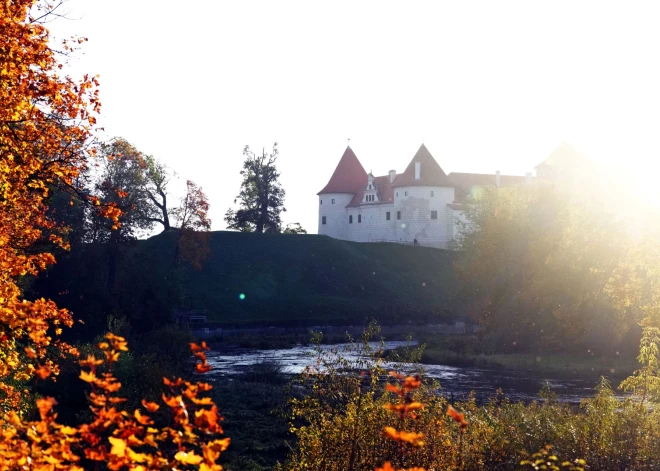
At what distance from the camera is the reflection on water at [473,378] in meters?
26.1

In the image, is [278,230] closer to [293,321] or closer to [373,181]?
[373,181]

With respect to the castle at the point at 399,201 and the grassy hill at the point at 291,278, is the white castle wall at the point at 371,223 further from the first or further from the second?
the grassy hill at the point at 291,278

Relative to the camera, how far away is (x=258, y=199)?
8338 centimetres

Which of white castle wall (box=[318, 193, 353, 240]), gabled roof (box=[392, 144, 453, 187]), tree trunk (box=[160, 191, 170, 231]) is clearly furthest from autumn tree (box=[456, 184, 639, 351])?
white castle wall (box=[318, 193, 353, 240])

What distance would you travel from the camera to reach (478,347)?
4116 cm

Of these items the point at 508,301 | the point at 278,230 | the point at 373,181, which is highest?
the point at 373,181

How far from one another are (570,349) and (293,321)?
2215 centimetres

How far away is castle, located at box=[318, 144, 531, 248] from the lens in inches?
3287

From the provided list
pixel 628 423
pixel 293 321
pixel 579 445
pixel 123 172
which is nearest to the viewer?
pixel 579 445

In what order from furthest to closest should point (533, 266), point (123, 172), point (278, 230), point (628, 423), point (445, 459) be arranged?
point (278, 230) < point (123, 172) < point (533, 266) < point (628, 423) < point (445, 459)

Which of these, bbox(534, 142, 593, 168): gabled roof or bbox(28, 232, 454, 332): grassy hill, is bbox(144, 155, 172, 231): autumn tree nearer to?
bbox(28, 232, 454, 332): grassy hill

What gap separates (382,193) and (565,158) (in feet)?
69.2

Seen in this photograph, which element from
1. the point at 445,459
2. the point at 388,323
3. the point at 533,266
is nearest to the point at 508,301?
the point at 533,266

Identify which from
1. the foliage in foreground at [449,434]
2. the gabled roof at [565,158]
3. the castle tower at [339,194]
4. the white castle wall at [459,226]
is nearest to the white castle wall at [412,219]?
the white castle wall at [459,226]
